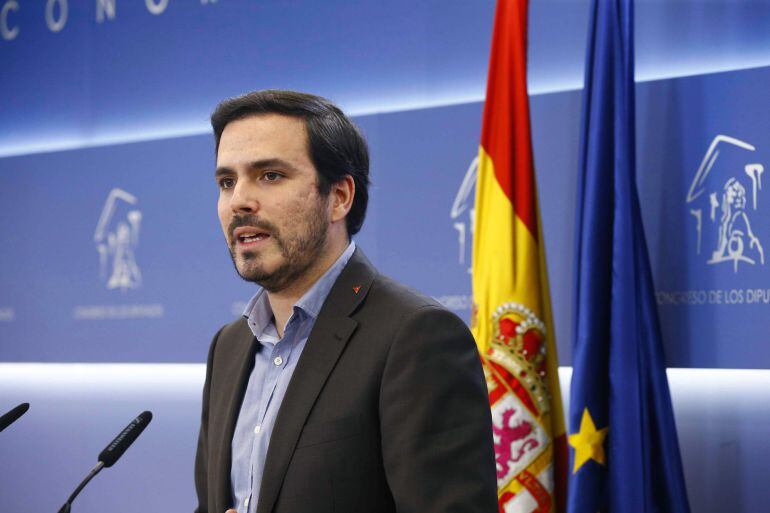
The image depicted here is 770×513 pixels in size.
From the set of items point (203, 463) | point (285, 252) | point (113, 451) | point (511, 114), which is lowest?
point (203, 463)

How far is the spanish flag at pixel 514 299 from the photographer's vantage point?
325cm

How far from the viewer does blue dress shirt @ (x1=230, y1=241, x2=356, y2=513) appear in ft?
6.22

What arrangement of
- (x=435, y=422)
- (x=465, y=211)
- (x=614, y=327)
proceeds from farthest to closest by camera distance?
1. (x=465, y=211)
2. (x=614, y=327)
3. (x=435, y=422)

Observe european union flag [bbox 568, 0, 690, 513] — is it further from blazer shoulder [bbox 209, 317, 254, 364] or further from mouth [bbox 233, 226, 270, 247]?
mouth [bbox 233, 226, 270, 247]

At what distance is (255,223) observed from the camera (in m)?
1.94

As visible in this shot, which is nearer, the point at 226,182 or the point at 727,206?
the point at 226,182

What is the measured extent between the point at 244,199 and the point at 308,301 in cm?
25

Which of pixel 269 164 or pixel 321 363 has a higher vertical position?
pixel 269 164

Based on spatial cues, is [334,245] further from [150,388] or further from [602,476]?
[150,388]

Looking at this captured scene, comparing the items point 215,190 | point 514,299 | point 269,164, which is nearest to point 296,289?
point 269,164

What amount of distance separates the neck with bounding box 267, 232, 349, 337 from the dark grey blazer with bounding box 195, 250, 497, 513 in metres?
0.11

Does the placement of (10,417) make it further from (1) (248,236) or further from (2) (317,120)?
(2) (317,120)

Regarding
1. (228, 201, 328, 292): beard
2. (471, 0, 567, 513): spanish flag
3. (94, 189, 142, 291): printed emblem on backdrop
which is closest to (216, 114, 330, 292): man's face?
(228, 201, 328, 292): beard

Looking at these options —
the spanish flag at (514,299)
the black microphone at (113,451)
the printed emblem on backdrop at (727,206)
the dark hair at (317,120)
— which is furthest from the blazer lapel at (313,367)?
the printed emblem on backdrop at (727,206)
